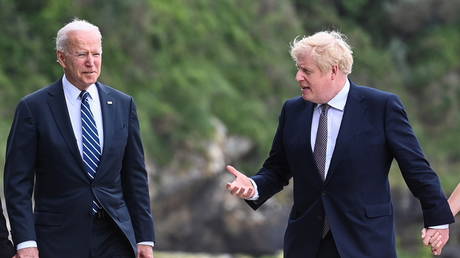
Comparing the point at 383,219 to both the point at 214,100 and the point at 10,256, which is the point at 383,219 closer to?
the point at 10,256

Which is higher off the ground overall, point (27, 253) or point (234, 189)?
point (234, 189)

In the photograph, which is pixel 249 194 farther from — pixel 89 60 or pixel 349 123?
pixel 89 60

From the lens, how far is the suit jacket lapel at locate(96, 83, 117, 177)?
6059mm

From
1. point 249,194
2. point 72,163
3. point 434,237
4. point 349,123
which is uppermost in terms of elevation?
point 349,123

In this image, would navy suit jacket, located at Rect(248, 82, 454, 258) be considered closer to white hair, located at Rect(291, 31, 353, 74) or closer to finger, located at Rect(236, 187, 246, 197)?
white hair, located at Rect(291, 31, 353, 74)

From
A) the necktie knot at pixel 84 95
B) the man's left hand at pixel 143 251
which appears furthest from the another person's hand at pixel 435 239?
the necktie knot at pixel 84 95

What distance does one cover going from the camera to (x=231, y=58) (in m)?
20.6

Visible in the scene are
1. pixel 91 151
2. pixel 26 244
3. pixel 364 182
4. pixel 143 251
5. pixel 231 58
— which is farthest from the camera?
pixel 231 58

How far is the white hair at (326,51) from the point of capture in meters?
5.93

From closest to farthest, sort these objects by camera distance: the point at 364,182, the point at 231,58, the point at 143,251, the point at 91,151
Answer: the point at 364,182 → the point at 91,151 → the point at 143,251 → the point at 231,58

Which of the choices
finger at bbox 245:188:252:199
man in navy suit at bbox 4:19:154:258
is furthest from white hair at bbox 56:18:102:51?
finger at bbox 245:188:252:199

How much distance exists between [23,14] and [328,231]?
11859 millimetres

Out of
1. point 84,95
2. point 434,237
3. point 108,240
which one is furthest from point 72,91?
point 434,237

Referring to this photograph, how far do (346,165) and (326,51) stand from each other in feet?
2.02
